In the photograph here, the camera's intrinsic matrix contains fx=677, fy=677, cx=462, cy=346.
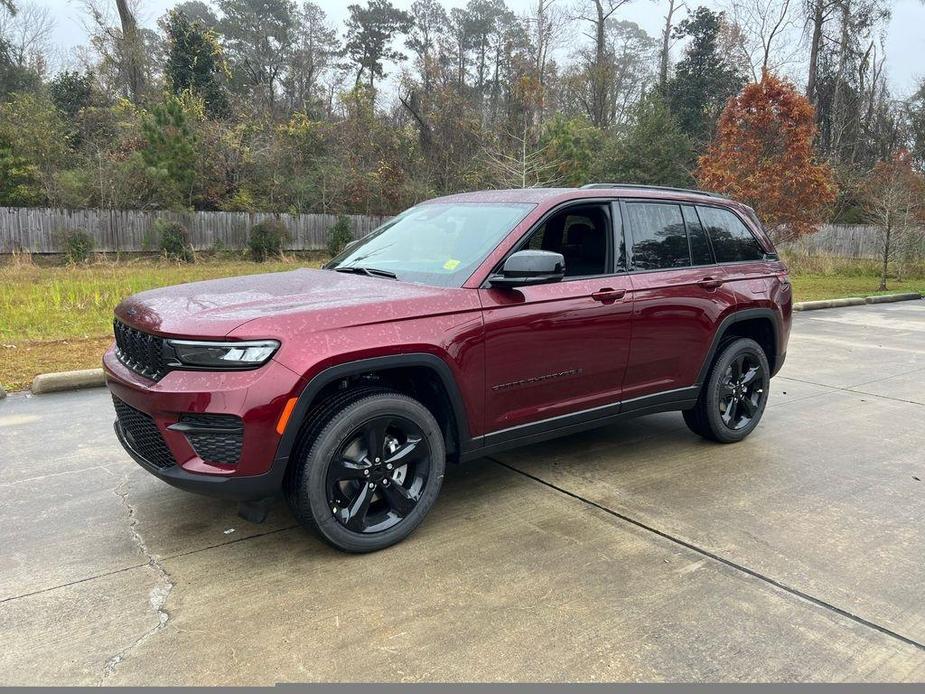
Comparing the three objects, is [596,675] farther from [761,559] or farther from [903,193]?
[903,193]

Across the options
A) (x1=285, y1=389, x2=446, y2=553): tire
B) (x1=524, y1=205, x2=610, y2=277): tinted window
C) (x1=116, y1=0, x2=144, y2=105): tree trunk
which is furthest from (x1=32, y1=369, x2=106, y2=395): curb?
(x1=116, y1=0, x2=144, y2=105): tree trunk

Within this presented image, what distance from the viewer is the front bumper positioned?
116 inches

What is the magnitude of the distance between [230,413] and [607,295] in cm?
232

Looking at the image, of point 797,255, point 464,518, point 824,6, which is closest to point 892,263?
point 797,255

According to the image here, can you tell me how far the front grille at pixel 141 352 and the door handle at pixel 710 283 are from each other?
3.45 meters

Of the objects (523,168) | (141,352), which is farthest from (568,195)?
(523,168)

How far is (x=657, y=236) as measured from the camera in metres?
4.61

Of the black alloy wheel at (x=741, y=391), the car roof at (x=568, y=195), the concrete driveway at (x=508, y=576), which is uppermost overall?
the car roof at (x=568, y=195)

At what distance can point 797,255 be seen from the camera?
23.1m

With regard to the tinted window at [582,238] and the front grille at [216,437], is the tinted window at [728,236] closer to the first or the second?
the tinted window at [582,238]

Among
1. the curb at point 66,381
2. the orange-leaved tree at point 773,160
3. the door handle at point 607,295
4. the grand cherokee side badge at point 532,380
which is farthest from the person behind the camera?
the orange-leaved tree at point 773,160

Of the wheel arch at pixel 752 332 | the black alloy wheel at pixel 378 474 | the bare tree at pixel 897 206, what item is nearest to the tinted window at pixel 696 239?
the wheel arch at pixel 752 332

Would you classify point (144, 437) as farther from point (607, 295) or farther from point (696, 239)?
point (696, 239)

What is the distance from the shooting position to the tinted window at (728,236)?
5.00 metres
